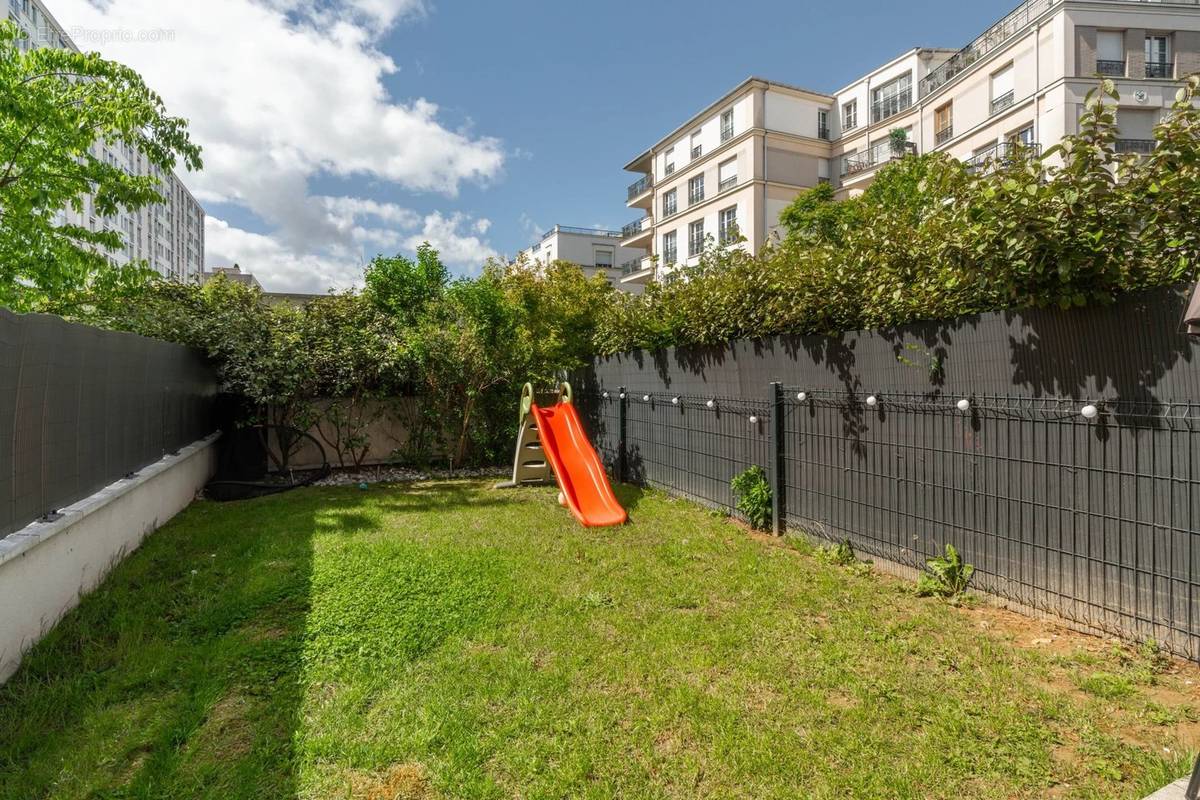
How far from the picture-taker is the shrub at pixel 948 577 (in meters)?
3.54

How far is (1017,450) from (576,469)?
14.5ft

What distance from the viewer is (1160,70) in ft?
59.9

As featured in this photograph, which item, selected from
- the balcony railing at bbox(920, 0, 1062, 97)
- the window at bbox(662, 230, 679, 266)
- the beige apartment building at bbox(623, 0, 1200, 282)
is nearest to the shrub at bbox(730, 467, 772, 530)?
the beige apartment building at bbox(623, 0, 1200, 282)

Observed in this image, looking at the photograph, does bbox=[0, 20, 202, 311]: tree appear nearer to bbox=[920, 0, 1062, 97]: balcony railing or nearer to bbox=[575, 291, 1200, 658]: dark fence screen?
bbox=[575, 291, 1200, 658]: dark fence screen

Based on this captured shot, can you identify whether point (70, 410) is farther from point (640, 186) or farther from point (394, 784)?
point (640, 186)

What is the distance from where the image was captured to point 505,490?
750 cm

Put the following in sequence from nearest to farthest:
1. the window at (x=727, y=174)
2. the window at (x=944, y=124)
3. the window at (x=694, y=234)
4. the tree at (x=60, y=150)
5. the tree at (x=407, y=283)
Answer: the tree at (x=60, y=150), the tree at (x=407, y=283), the window at (x=944, y=124), the window at (x=727, y=174), the window at (x=694, y=234)

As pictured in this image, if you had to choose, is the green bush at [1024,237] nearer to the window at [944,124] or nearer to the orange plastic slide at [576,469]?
the orange plastic slide at [576,469]

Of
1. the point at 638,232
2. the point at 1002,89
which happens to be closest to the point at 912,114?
the point at 1002,89

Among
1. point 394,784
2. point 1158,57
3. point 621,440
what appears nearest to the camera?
point 394,784

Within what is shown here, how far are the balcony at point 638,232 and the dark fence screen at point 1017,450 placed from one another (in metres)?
27.6

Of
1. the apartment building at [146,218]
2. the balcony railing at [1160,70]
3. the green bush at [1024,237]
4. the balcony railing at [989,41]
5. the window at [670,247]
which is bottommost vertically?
the green bush at [1024,237]

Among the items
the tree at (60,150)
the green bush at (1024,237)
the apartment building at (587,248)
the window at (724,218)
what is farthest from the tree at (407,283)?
the apartment building at (587,248)

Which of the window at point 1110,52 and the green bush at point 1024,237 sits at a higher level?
the window at point 1110,52
